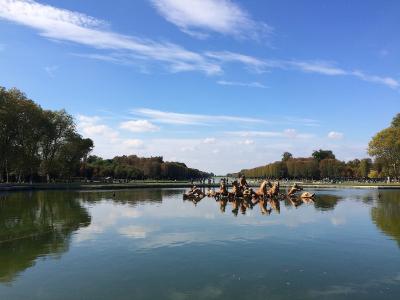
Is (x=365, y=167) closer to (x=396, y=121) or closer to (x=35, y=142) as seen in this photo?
(x=396, y=121)

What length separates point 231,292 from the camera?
41.0 ft

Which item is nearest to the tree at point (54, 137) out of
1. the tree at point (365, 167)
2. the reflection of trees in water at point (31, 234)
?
the reflection of trees in water at point (31, 234)

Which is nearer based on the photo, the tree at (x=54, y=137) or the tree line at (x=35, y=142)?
the tree line at (x=35, y=142)

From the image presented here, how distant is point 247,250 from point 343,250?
4.04 metres

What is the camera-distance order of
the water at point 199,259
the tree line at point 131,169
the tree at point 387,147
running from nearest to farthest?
the water at point 199,259 → the tree at point 387,147 → the tree line at point 131,169

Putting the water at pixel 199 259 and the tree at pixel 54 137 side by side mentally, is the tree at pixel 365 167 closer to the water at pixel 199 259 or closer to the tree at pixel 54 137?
the tree at pixel 54 137

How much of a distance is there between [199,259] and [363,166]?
5395 inches

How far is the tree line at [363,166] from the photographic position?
99.8 metres

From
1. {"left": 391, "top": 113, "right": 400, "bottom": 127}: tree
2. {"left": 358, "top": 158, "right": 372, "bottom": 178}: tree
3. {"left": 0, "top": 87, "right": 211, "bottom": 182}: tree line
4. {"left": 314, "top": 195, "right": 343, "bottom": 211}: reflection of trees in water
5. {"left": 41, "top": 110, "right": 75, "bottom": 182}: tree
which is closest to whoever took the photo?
{"left": 314, "top": 195, "right": 343, "bottom": 211}: reflection of trees in water

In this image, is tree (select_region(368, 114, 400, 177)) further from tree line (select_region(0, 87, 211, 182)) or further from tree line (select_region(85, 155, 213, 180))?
tree line (select_region(85, 155, 213, 180))

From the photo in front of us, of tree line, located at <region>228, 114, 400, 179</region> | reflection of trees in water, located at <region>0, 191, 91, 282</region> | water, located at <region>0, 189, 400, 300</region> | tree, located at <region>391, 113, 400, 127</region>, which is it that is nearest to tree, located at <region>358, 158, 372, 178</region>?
tree line, located at <region>228, 114, 400, 179</region>

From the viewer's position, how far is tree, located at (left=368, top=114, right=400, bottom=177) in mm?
97812

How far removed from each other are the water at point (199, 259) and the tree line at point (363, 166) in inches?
3039

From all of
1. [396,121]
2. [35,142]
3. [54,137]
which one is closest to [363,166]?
[396,121]
